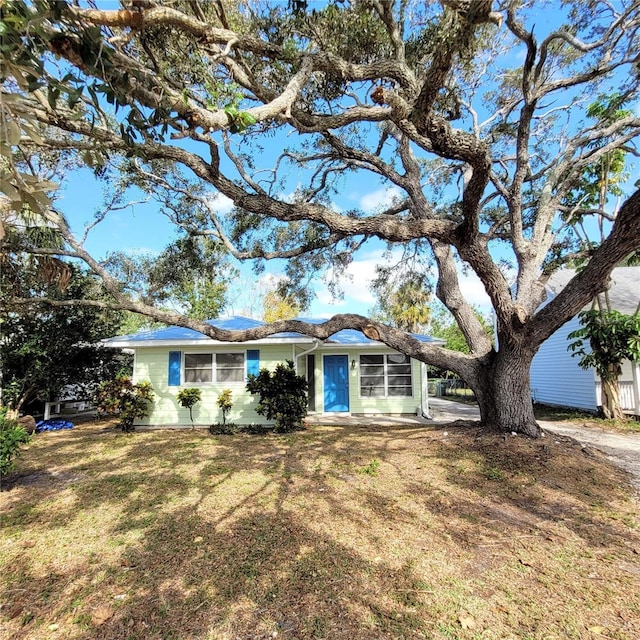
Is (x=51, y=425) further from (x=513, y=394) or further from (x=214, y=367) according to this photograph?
(x=513, y=394)

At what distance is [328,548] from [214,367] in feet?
27.4

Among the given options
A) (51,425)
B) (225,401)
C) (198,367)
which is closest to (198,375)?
(198,367)

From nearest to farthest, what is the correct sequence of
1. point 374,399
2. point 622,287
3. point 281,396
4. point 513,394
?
point 513,394 < point 281,396 < point 374,399 < point 622,287

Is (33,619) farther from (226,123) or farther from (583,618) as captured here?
(226,123)

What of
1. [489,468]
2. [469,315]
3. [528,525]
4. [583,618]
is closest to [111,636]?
[583,618]

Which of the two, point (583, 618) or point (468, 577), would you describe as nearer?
point (583, 618)

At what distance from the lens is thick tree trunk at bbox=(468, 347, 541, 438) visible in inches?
279

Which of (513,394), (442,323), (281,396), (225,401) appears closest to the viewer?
(513,394)

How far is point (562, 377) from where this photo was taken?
14398 millimetres

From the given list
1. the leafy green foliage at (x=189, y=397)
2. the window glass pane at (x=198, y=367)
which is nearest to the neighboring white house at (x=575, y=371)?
the window glass pane at (x=198, y=367)

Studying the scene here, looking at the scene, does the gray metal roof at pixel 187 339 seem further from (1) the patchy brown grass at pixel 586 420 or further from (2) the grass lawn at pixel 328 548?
(1) the patchy brown grass at pixel 586 420

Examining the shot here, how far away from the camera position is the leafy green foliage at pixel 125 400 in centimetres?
1035

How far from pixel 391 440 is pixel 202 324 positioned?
4.74 meters

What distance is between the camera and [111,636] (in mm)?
2547
